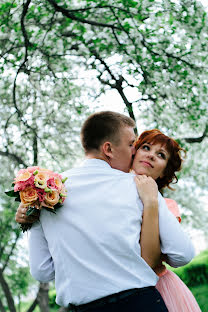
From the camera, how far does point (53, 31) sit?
7457 millimetres

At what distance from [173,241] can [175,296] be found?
3.21ft

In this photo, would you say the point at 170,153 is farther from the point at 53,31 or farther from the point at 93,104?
the point at 93,104

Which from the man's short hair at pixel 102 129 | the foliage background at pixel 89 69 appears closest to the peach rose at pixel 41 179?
the man's short hair at pixel 102 129

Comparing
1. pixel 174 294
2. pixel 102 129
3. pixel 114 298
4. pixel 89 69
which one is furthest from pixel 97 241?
pixel 89 69

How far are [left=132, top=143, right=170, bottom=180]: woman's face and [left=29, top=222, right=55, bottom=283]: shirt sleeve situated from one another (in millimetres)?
1076

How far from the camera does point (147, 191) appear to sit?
234 centimetres

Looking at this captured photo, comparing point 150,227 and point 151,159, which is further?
point 151,159

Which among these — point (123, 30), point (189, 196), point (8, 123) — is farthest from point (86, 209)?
point (189, 196)

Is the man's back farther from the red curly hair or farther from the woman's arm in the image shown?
the red curly hair

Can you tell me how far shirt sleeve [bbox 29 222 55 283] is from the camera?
7.79ft

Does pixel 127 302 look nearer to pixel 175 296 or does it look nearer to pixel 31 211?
pixel 31 211

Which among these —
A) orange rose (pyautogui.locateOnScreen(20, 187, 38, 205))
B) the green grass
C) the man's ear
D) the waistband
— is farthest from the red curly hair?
the green grass

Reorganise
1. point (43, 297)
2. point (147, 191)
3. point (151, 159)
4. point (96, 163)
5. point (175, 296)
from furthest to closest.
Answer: point (43, 297) → point (151, 159) → point (175, 296) → point (96, 163) → point (147, 191)

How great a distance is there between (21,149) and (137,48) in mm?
4602
